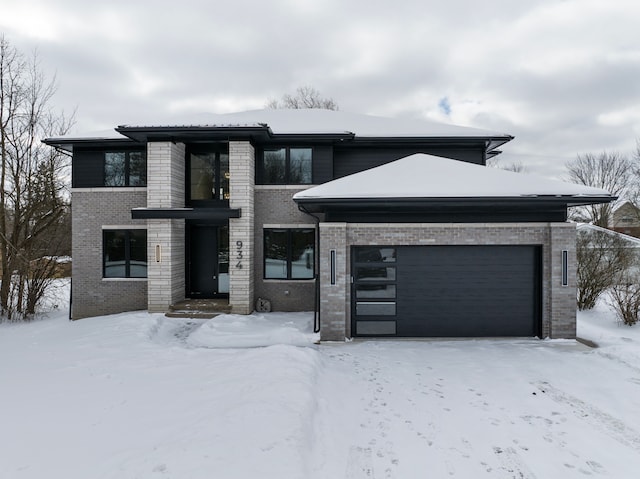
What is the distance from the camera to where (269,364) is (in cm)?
684

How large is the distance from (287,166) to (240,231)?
289 centimetres

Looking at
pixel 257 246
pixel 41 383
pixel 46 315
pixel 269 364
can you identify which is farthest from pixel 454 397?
pixel 46 315

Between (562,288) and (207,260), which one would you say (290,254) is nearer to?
(207,260)

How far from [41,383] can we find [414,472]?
6.46m

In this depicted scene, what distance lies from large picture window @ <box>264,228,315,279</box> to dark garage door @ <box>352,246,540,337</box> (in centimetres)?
336

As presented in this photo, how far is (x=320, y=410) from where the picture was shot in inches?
210

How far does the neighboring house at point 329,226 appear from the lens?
889 centimetres

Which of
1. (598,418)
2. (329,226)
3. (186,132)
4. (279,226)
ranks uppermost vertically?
(186,132)

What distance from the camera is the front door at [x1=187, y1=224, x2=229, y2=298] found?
41.7ft

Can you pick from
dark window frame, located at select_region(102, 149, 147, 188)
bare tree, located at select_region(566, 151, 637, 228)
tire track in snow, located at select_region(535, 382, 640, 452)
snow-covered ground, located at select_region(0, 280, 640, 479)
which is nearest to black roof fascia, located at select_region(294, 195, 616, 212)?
snow-covered ground, located at select_region(0, 280, 640, 479)

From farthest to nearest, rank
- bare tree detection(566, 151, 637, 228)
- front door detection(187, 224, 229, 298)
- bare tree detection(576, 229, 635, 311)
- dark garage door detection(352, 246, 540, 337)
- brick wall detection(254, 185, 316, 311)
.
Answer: bare tree detection(566, 151, 637, 228) → front door detection(187, 224, 229, 298) → brick wall detection(254, 185, 316, 311) → bare tree detection(576, 229, 635, 311) → dark garage door detection(352, 246, 540, 337)

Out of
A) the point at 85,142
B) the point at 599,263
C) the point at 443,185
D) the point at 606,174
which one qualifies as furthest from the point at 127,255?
the point at 606,174

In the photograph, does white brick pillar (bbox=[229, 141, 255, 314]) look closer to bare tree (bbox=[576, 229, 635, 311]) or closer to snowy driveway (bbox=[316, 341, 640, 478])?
snowy driveway (bbox=[316, 341, 640, 478])

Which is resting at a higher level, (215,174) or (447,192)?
(215,174)
